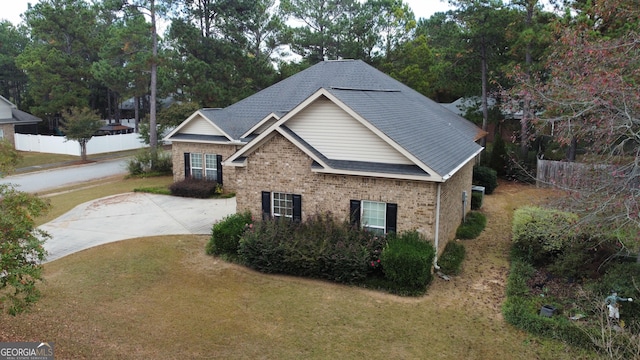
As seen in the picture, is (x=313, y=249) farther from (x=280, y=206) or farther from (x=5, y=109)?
(x=5, y=109)

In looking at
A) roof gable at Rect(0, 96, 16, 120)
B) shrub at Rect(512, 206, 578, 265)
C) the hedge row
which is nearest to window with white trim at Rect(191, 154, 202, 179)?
the hedge row

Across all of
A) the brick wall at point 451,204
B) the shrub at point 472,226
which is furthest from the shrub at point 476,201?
the brick wall at point 451,204

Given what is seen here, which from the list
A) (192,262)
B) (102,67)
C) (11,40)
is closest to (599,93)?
(192,262)

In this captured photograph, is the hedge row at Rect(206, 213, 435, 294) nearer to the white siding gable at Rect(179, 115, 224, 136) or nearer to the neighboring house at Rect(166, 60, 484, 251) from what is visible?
the neighboring house at Rect(166, 60, 484, 251)

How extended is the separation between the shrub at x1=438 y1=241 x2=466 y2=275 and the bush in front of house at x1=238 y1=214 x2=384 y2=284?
7.33 feet

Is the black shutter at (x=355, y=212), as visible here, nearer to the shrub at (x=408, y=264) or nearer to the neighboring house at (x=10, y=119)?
the shrub at (x=408, y=264)

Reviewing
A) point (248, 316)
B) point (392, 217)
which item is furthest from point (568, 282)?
point (248, 316)

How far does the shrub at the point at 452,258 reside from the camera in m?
14.0

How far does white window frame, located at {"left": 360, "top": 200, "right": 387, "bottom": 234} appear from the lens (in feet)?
46.1

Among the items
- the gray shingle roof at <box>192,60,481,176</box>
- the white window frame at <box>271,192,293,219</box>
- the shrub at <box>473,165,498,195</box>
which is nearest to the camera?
the gray shingle roof at <box>192,60,481,176</box>

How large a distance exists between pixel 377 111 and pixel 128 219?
11.6 m

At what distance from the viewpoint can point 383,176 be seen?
44.5 feet

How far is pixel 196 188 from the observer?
77.7 feet

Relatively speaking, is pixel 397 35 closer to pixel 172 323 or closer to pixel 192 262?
pixel 192 262
